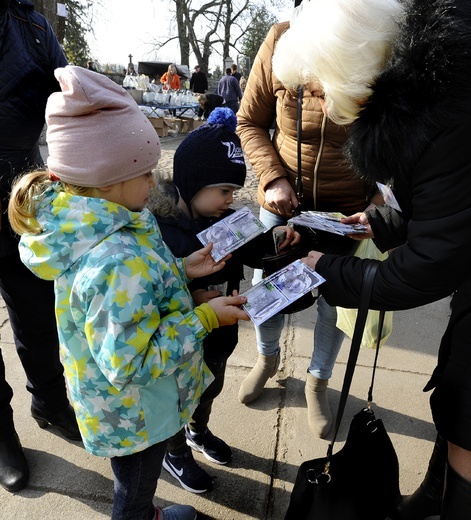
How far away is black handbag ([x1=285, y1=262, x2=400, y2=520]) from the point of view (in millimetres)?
1531

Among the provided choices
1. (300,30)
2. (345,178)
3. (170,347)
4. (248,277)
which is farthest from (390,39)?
(248,277)

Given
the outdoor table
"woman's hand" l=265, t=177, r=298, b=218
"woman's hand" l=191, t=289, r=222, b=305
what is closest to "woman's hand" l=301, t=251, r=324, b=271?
"woman's hand" l=191, t=289, r=222, b=305

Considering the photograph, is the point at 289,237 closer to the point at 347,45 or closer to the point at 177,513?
the point at 347,45

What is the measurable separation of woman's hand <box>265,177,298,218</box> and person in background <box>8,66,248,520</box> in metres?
0.76

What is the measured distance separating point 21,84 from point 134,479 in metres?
1.45

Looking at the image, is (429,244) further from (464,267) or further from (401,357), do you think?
(401,357)

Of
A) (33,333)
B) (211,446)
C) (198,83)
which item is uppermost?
(33,333)

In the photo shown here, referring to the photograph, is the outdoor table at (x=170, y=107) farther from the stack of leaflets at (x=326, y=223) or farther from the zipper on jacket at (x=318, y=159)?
the stack of leaflets at (x=326, y=223)

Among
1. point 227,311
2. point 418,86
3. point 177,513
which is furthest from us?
point 177,513

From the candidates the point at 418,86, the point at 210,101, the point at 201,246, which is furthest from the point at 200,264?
the point at 210,101

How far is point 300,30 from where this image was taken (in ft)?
4.62

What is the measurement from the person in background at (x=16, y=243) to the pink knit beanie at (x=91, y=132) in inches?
21.2

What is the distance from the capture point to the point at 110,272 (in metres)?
1.21

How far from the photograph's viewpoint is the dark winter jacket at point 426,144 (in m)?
1.10
